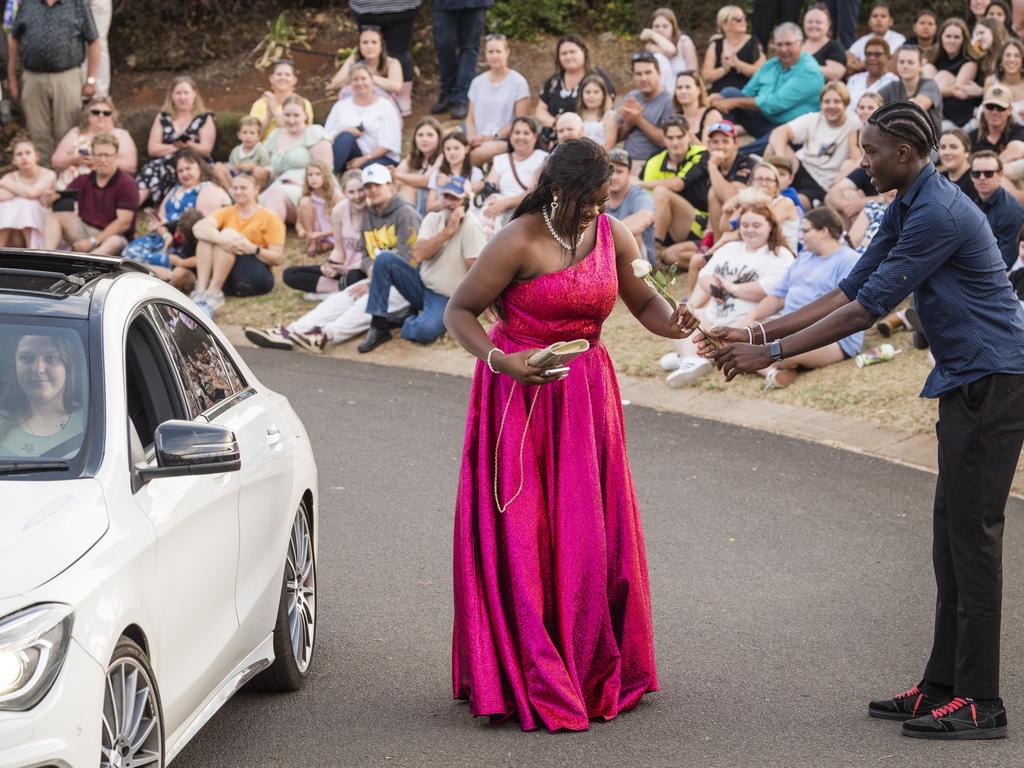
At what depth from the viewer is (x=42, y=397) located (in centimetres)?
494

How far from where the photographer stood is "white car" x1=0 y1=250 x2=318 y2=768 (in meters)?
3.97

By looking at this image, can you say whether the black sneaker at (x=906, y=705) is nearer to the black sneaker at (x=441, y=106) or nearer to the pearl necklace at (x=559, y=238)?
the pearl necklace at (x=559, y=238)

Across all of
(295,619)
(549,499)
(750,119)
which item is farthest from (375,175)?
(549,499)

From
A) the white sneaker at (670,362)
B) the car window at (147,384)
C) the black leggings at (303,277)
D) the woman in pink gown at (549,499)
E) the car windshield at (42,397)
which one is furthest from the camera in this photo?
the black leggings at (303,277)

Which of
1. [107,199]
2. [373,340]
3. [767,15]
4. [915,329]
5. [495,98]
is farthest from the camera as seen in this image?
[767,15]

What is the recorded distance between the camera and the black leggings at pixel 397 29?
66.1 ft

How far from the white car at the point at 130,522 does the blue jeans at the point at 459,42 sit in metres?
13.9

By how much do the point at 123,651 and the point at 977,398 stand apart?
10.3 ft

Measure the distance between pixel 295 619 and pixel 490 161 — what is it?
36.5 feet

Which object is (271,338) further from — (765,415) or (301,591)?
(301,591)

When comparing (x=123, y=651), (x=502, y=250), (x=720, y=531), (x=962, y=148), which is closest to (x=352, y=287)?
(x=962, y=148)

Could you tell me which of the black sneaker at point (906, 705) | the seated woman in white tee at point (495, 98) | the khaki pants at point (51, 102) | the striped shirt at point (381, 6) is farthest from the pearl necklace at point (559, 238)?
the khaki pants at point (51, 102)

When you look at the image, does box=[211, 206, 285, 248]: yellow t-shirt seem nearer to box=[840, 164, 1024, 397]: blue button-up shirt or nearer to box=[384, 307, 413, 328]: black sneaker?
box=[384, 307, 413, 328]: black sneaker

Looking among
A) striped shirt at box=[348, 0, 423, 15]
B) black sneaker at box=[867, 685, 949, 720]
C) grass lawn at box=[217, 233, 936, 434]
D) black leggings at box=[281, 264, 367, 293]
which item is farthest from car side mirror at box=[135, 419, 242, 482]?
striped shirt at box=[348, 0, 423, 15]
